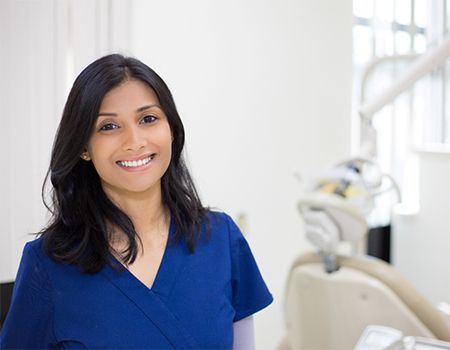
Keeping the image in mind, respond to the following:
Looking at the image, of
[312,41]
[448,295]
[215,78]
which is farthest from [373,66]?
[448,295]

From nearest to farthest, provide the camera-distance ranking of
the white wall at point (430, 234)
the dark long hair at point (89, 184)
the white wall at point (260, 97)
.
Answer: the dark long hair at point (89, 184), the white wall at point (260, 97), the white wall at point (430, 234)

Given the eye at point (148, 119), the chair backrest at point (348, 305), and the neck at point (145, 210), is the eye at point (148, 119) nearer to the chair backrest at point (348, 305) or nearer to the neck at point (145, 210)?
the neck at point (145, 210)

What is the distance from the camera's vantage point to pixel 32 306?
76 cm

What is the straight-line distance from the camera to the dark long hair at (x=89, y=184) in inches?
29.0

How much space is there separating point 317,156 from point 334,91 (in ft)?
0.69

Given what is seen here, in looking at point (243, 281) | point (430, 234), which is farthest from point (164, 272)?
point (430, 234)

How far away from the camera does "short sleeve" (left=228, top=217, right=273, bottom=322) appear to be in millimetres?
920

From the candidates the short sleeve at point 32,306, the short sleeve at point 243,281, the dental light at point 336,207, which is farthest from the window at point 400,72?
the short sleeve at point 32,306

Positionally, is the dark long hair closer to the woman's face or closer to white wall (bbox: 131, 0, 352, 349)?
the woman's face

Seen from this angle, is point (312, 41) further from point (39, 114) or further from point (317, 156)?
point (39, 114)

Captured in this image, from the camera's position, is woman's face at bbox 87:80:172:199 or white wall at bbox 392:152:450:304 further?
white wall at bbox 392:152:450:304

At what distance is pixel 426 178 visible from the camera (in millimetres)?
1469

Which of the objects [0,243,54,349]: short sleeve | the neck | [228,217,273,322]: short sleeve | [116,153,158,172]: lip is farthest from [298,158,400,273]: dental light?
[0,243,54,349]: short sleeve

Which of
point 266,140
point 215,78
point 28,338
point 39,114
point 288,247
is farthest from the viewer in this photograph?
point 288,247
